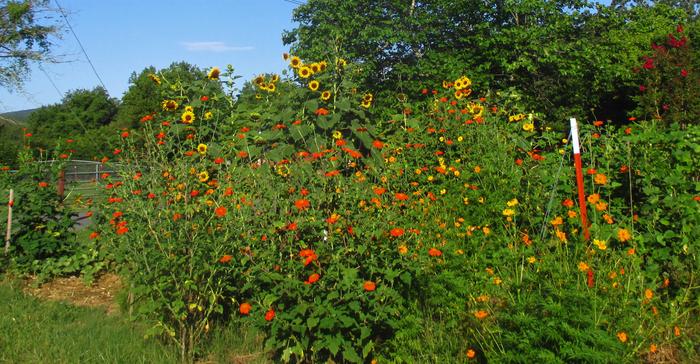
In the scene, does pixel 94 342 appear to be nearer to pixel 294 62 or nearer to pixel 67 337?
pixel 67 337

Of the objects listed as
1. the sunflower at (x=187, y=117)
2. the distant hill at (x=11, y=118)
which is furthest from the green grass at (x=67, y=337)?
the distant hill at (x=11, y=118)

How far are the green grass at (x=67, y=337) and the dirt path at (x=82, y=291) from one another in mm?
209

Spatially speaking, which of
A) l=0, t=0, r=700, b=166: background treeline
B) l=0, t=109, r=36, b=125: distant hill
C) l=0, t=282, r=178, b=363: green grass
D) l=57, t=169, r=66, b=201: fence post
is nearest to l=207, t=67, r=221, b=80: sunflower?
l=57, t=169, r=66, b=201: fence post

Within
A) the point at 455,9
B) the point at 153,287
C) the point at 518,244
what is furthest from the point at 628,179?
the point at 455,9

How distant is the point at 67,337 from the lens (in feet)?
13.1

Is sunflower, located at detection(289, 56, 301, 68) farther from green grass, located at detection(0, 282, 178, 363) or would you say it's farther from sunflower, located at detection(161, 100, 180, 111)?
green grass, located at detection(0, 282, 178, 363)

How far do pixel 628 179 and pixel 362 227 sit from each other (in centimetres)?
210

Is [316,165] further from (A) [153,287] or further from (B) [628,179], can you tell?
(B) [628,179]

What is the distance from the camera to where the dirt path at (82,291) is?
16.5ft

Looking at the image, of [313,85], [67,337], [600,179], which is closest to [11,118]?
[313,85]

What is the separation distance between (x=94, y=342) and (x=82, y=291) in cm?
157

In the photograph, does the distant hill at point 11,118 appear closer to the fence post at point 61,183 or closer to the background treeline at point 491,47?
the background treeline at point 491,47

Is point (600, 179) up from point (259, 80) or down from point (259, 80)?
down

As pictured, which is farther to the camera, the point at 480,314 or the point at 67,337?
the point at 67,337
